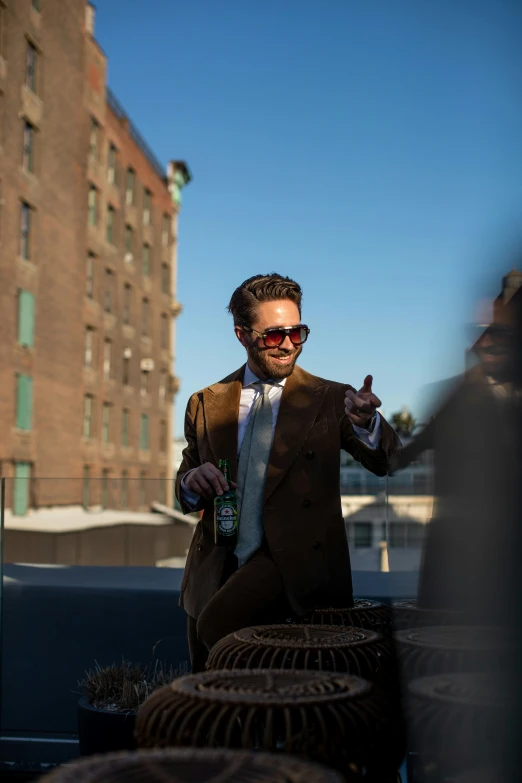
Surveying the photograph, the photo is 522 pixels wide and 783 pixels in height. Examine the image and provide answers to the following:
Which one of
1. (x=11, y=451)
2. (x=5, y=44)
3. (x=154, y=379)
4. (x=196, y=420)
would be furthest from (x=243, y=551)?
(x=154, y=379)

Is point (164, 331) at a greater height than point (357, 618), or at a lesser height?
greater

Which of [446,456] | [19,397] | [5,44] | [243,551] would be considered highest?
[5,44]

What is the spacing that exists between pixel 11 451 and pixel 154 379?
14982 mm

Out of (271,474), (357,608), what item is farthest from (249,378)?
(357,608)

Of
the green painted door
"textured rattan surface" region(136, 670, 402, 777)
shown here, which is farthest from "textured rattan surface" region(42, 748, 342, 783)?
the green painted door

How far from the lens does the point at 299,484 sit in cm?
318

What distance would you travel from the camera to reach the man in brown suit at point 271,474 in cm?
304

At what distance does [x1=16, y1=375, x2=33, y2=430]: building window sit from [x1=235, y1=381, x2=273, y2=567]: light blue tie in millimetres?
23950

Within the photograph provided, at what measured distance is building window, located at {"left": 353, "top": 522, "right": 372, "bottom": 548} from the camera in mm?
4360

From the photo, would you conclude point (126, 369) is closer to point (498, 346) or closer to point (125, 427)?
point (125, 427)

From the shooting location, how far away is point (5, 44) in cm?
2645

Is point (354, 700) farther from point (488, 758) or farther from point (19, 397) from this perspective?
Answer: point (19, 397)

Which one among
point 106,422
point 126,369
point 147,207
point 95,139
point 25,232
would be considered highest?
point 95,139

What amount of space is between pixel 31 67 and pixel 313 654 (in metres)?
28.5
